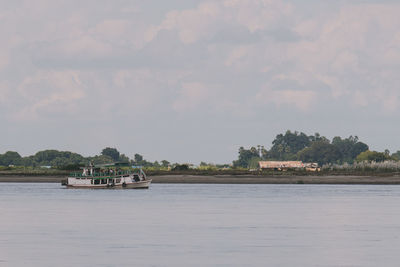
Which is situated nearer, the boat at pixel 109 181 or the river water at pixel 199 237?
the river water at pixel 199 237

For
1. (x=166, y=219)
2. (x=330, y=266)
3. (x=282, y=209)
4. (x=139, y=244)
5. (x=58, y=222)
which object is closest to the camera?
(x=330, y=266)

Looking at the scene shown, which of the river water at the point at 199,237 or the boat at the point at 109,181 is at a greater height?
the boat at the point at 109,181

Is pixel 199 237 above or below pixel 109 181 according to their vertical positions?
below

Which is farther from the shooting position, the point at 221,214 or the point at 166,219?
the point at 221,214

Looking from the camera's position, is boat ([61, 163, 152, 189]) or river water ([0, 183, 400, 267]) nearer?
river water ([0, 183, 400, 267])

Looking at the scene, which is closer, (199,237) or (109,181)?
(199,237)

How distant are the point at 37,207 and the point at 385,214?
34.3 metres

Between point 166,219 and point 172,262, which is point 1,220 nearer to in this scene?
point 166,219

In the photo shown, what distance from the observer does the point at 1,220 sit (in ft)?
217

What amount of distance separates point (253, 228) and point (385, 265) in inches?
815

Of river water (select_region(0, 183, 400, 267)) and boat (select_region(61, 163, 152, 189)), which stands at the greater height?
boat (select_region(61, 163, 152, 189))

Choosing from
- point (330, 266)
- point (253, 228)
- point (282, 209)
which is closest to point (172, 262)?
point (330, 266)

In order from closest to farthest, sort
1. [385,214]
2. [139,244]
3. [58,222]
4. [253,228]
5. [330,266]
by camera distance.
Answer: [330,266]
[139,244]
[253,228]
[58,222]
[385,214]

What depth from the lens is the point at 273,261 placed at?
41500 millimetres
